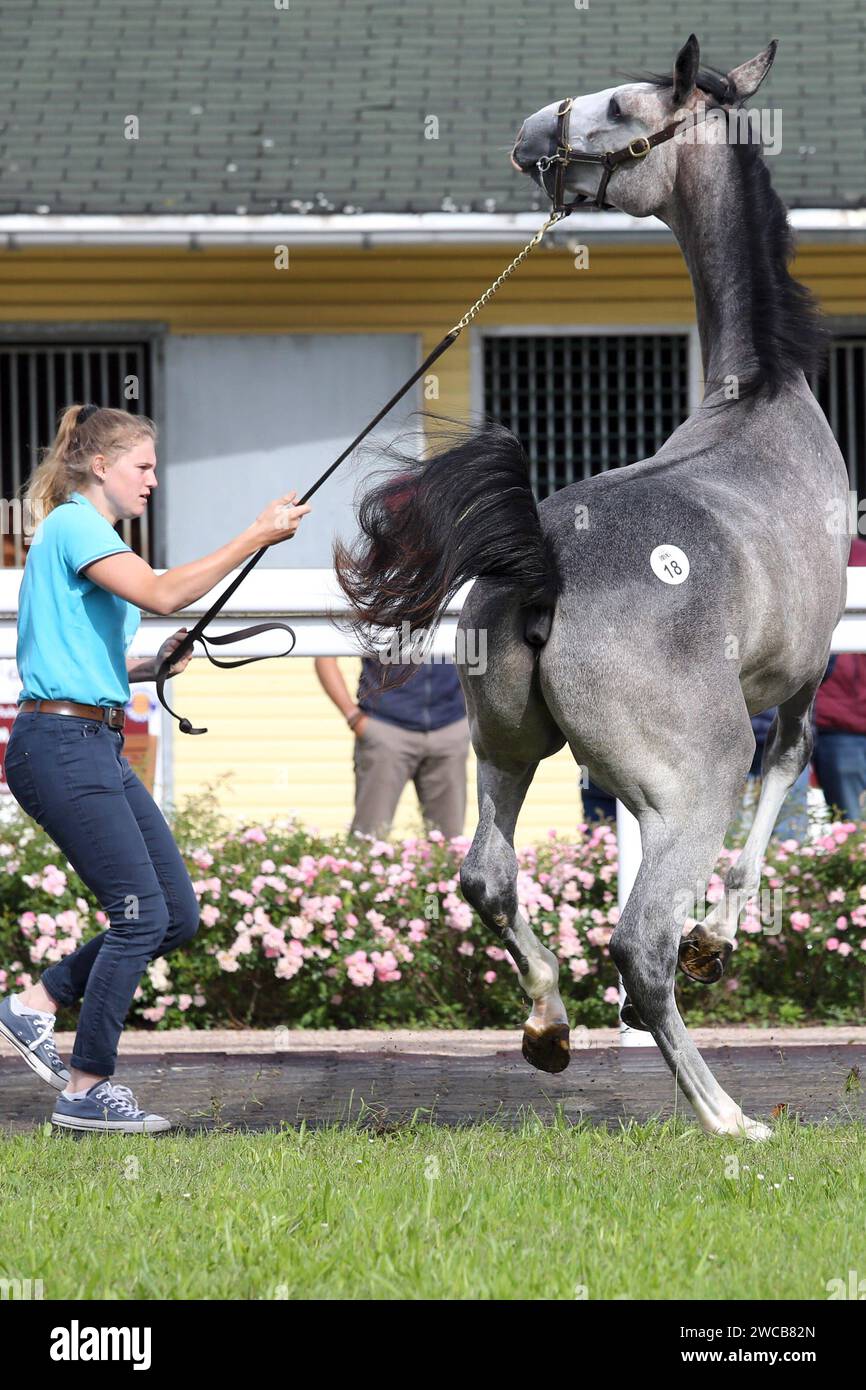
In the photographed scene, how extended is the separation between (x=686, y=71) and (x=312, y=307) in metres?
6.33

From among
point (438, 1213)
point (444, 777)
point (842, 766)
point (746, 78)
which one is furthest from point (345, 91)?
point (438, 1213)

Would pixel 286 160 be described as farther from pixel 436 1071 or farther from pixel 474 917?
pixel 436 1071

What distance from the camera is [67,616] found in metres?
4.71

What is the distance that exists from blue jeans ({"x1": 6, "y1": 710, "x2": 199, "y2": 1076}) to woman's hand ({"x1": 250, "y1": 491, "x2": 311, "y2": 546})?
0.78m

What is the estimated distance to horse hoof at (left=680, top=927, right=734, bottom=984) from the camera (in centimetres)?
478

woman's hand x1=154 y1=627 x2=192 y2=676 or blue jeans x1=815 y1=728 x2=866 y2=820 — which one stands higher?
woman's hand x1=154 y1=627 x2=192 y2=676

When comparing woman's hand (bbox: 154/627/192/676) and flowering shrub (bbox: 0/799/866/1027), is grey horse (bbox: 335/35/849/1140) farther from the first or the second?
flowering shrub (bbox: 0/799/866/1027)

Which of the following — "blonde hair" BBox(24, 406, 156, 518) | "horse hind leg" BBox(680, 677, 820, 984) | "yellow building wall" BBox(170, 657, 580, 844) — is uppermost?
"blonde hair" BBox(24, 406, 156, 518)

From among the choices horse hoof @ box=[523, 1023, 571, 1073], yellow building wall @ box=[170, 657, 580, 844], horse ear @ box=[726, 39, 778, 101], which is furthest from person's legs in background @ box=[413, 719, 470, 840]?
horse ear @ box=[726, 39, 778, 101]

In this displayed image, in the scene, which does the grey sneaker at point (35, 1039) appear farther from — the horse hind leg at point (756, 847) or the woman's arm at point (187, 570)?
the horse hind leg at point (756, 847)

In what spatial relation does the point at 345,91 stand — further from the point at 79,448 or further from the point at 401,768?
the point at 79,448

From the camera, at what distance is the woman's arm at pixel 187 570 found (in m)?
4.43

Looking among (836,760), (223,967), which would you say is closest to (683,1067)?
(223,967)

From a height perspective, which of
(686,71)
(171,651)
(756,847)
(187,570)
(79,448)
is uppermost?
(686,71)
